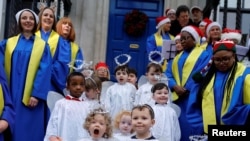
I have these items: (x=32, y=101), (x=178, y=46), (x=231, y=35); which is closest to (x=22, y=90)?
(x=32, y=101)

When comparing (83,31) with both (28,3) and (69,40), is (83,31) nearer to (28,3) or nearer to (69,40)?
(28,3)

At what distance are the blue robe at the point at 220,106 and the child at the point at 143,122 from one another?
54 centimetres

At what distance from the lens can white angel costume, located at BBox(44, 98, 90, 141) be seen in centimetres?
536

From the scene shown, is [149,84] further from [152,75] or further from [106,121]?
[106,121]

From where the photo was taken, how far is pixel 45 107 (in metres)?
5.99

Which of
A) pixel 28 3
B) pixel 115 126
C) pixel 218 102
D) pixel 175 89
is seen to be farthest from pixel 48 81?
pixel 28 3

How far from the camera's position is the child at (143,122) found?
4723 millimetres

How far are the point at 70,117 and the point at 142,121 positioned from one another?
0.97 meters

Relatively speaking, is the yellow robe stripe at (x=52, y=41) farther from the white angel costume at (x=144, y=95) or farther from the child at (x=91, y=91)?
the white angel costume at (x=144, y=95)

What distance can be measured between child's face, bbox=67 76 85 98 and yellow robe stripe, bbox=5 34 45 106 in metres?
0.46

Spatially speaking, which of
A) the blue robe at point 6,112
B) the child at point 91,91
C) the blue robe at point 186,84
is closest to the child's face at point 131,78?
the blue robe at point 186,84

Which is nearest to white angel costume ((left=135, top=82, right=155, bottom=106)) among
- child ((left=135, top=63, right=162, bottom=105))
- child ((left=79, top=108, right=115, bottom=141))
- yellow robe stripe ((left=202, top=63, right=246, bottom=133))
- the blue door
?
child ((left=135, top=63, right=162, bottom=105))

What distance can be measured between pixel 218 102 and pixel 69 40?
8.51 ft

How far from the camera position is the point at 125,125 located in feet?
18.7
